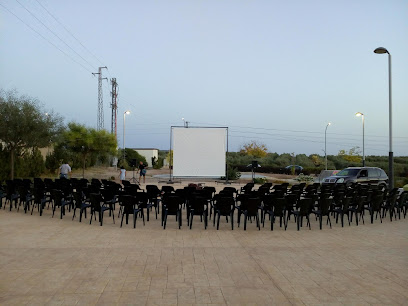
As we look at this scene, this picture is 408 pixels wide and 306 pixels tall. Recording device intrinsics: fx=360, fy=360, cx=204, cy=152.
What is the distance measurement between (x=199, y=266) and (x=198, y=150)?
54.0 feet

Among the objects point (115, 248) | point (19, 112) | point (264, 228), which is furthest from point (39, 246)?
point (19, 112)

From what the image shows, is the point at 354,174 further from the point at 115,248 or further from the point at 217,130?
the point at 115,248

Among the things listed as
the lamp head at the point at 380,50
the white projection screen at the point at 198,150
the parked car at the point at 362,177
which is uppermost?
the lamp head at the point at 380,50

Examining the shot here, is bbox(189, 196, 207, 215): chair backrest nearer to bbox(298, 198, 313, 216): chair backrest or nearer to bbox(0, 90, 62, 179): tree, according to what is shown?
bbox(298, 198, 313, 216): chair backrest

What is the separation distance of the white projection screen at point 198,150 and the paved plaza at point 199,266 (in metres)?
12.8

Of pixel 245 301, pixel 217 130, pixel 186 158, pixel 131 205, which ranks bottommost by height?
pixel 245 301

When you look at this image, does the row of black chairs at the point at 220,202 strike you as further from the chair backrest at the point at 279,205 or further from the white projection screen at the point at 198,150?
the white projection screen at the point at 198,150

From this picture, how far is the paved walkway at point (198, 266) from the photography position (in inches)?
180

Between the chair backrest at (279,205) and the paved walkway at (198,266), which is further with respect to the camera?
the chair backrest at (279,205)

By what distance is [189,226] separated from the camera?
9.32 metres

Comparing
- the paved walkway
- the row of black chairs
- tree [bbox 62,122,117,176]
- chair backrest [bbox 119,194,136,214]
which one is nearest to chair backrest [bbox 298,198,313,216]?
the row of black chairs

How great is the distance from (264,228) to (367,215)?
4693 mm

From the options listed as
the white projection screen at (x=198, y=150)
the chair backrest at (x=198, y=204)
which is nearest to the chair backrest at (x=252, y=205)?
the chair backrest at (x=198, y=204)

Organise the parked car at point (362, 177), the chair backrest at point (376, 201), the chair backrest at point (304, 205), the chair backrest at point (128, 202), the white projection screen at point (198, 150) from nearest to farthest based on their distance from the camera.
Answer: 1. the chair backrest at point (128, 202)
2. the chair backrest at point (304, 205)
3. the chair backrest at point (376, 201)
4. the parked car at point (362, 177)
5. the white projection screen at point (198, 150)
